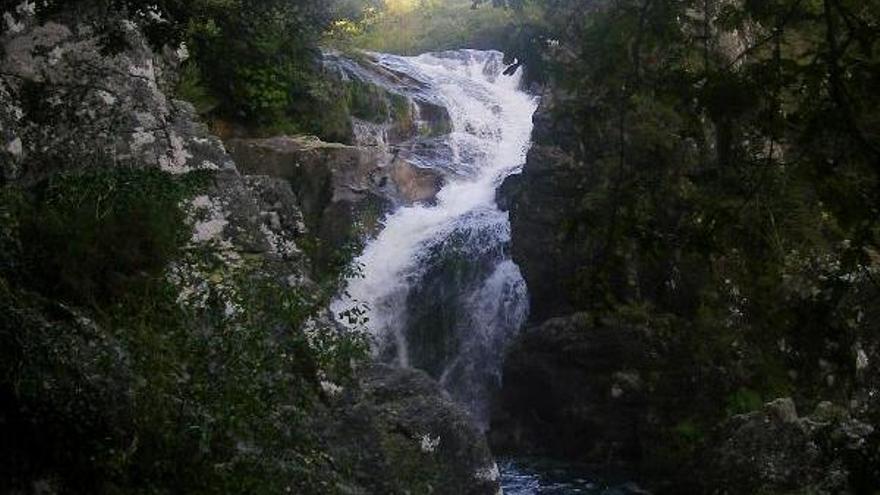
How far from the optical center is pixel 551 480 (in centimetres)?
1092

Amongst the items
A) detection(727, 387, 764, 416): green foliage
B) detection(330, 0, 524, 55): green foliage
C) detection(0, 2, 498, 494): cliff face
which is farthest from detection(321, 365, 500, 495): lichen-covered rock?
detection(330, 0, 524, 55): green foliage

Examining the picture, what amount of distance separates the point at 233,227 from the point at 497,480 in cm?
254

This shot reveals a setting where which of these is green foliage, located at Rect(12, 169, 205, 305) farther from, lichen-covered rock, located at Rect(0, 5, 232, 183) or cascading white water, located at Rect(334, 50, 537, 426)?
cascading white water, located at Rect(334, 50, 537, 426)

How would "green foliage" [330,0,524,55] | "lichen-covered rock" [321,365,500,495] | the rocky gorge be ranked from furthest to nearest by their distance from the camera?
"green foliage" [330,0,524,55]
"lichen-covered rock" [321,365,500,495]
the rocky gorge

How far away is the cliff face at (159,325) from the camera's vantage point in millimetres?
3998

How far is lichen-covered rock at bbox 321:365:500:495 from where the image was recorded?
5.47 m

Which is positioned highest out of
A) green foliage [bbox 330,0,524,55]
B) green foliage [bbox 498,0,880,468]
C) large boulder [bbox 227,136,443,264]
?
green foliage [bbox 330,0,524,55]

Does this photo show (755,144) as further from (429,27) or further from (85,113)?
(429,27)

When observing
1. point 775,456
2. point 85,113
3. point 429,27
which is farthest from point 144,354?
point 429,27

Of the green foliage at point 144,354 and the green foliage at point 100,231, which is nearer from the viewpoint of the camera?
the green foliage at point 144,354

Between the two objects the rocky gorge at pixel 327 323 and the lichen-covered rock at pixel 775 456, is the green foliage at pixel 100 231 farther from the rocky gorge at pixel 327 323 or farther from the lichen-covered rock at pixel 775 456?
the lichen-covered rock at pixel 775 456

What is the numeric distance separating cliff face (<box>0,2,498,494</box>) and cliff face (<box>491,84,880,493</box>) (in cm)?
355

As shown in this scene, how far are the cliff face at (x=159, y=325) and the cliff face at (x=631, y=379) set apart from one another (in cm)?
355

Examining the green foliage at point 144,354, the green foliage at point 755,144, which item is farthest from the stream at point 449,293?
the green foliage at point 755,144
